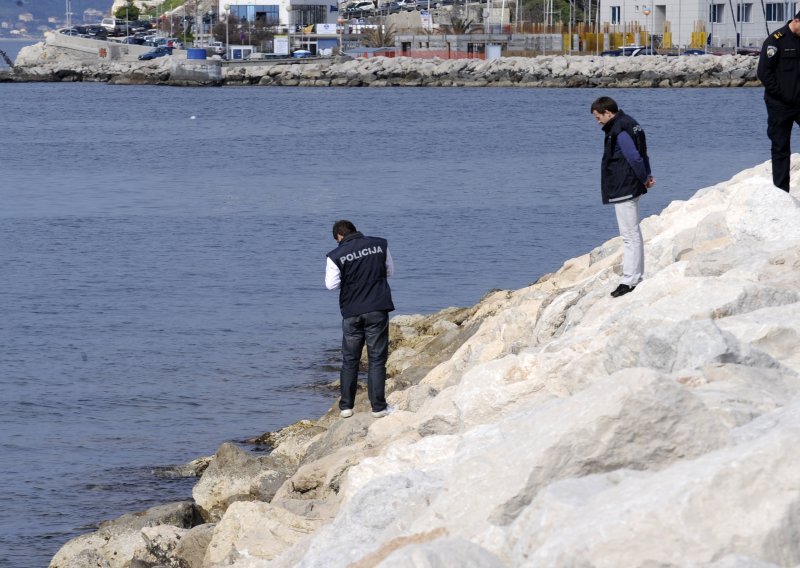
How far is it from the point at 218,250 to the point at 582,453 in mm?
22117

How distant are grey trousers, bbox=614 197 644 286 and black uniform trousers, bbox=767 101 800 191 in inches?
65.1

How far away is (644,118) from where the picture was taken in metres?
61.7

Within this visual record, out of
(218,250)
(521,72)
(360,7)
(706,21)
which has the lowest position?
(218,250)

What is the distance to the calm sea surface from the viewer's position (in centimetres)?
1385

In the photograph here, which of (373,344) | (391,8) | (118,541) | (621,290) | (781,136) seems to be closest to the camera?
(118,541)

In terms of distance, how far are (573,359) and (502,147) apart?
42.4 m

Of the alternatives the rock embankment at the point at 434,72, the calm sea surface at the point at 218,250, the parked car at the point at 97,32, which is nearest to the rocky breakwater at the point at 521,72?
the rock embankment at the point at 434,72

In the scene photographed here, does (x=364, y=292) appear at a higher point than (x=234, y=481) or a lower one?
higher

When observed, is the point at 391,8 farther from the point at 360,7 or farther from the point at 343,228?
the point at 343,228

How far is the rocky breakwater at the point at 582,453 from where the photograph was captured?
4340 millimetres

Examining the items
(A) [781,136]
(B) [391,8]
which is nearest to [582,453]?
(A) [781,136]

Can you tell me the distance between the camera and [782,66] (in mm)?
10422

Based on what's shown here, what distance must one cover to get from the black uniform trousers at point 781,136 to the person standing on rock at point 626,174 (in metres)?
1.52

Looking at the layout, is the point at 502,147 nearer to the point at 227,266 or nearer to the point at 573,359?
the point at 227,266
